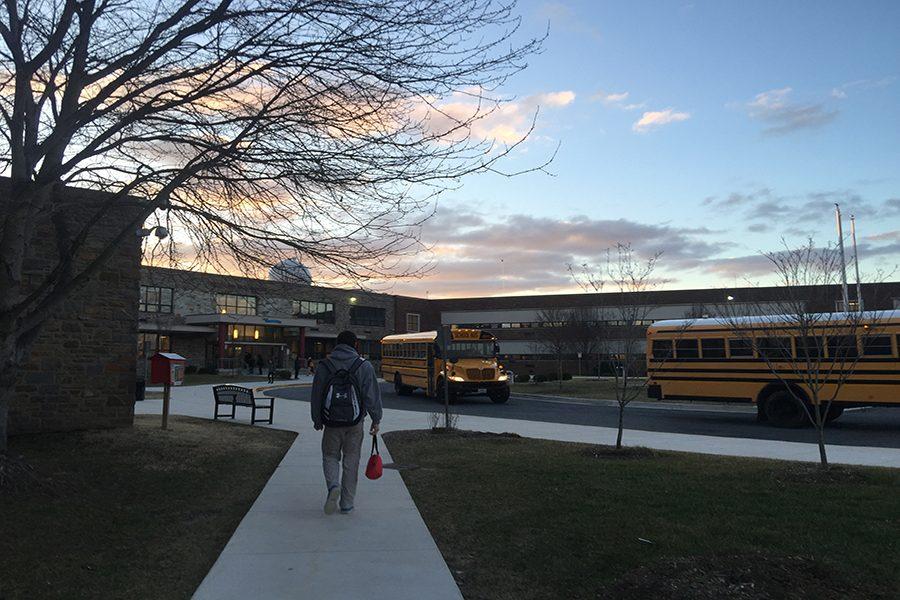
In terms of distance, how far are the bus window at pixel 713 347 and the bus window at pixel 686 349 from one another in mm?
182

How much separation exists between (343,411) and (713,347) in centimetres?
1280

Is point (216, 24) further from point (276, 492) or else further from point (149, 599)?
point (149, 599)

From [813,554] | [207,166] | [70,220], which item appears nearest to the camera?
[813,554]

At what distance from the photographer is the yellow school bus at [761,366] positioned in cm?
1436

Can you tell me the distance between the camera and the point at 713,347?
55.0 feet

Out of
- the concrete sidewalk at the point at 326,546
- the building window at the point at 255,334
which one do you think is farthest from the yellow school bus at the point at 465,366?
the building window at the point at 255,334

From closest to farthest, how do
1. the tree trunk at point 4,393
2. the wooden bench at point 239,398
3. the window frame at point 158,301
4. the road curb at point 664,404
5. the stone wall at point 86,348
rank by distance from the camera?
the tree trunk at point 4,393, the stone wall at point 86,348, the wooden bench at point 239,398, the window frame at point 158,301, the road curb at point 664,404

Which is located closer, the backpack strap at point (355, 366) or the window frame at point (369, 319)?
the backpack strap at point (355, 366)

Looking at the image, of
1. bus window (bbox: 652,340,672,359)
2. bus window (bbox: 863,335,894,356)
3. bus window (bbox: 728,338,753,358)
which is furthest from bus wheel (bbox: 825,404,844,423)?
bus window (bbox: 652,340,672,359)

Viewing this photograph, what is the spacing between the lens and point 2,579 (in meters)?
4.65

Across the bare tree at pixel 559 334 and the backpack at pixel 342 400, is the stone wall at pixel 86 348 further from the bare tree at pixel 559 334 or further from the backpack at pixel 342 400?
the bare tree at pixel 559 334

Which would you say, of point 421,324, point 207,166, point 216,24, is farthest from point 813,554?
point 421,324

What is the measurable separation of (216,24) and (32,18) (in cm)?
239

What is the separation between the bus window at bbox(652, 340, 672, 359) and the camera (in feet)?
57.5
